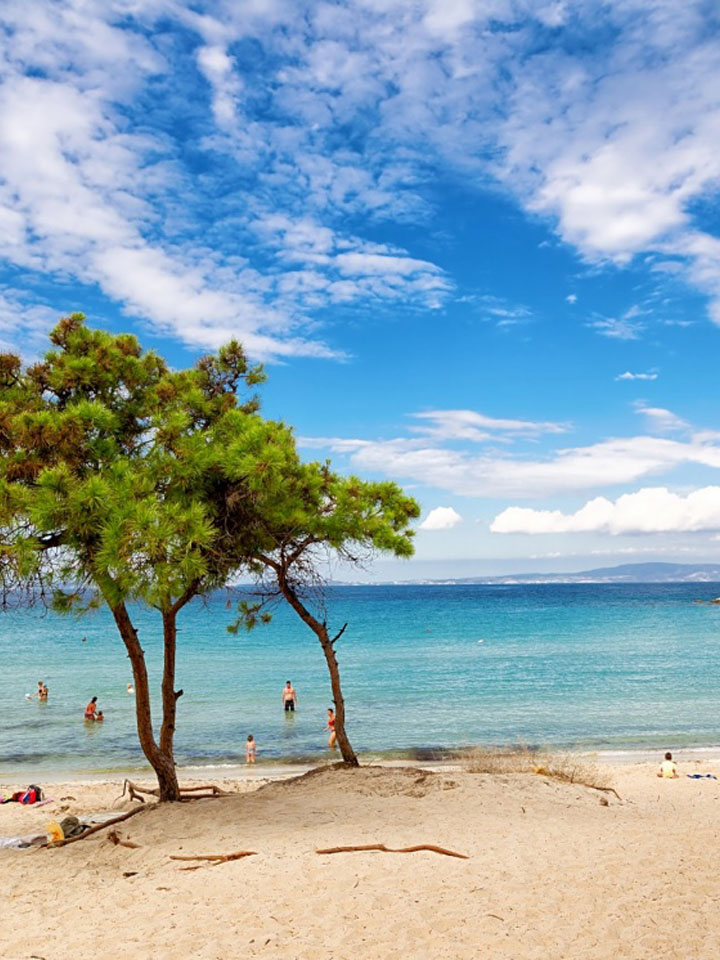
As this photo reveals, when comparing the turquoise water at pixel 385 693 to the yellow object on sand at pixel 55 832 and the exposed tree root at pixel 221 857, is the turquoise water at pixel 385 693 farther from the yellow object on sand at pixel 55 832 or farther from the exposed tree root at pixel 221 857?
the exposed tree root at pixel 221 857

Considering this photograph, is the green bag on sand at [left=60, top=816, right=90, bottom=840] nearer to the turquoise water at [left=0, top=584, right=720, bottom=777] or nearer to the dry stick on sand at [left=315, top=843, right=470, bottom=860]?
the turquoise water at [left=0, top=584, right=720, bottom=777]

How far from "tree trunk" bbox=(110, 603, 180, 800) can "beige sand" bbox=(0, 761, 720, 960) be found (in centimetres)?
60

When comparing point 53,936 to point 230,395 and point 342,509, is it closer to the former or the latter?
point 342,509

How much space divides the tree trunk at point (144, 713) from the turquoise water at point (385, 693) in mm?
1311

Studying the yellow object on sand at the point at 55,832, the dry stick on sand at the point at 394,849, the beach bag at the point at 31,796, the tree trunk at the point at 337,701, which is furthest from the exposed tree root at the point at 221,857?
the beach bag at the point at 31,796

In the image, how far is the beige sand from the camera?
230 inches

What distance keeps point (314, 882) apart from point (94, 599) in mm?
5053

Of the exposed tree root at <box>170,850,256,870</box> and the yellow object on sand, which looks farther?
the yellow object on sand

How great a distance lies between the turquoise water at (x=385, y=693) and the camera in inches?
887

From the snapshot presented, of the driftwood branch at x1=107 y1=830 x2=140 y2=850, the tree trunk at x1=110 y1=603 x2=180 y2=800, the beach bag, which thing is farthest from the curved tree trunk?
the beach bag

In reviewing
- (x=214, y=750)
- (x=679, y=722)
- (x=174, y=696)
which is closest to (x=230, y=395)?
(x=174, y=696)

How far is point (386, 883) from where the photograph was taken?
6.91 m

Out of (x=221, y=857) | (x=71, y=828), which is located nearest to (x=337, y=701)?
(x=71, y=828)

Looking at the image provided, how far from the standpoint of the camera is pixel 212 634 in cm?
7300
